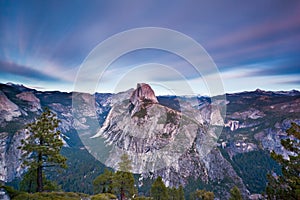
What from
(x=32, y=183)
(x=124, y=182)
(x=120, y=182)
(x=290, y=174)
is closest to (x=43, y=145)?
(x=120, y=182)

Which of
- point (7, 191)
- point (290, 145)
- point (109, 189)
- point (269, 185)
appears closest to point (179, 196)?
point (109, 189)

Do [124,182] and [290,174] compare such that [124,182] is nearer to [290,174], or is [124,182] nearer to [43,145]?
[43,145]

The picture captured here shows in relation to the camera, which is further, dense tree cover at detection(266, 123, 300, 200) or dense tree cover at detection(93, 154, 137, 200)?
dense tree cover at detection(93, 154, 137, 200)

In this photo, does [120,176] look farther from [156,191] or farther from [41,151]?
[156,191]

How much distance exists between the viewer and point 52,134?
24266 mm

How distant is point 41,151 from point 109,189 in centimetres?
1568

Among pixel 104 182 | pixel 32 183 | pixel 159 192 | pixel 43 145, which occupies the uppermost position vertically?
pixel 43 145

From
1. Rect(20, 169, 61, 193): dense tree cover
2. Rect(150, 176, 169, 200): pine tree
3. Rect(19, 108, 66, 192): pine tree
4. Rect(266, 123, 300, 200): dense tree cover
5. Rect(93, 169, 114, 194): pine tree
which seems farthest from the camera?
Rect(150, 176, 169, 200): pine tree

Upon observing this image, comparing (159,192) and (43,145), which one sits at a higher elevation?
(43,145)

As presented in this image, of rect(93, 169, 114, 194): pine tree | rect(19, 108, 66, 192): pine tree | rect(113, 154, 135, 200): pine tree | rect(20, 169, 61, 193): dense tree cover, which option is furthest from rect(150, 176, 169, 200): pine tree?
rect(19, 108, 66, 192): pine tree

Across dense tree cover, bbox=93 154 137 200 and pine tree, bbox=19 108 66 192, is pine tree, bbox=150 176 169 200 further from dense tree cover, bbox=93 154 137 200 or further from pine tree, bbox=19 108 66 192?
pine tree, bbox=19 108 66 192

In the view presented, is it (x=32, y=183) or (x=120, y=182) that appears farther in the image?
(x=32, y=183)

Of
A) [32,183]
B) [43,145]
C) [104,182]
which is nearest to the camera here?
[43,145]

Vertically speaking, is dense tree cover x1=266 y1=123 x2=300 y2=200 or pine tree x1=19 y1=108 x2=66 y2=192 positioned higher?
pine tree x1=19 y1=108 x2=66 y2=192
